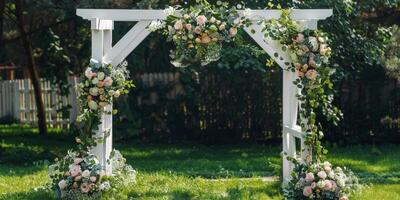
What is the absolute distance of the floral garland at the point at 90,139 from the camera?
23.4 feet

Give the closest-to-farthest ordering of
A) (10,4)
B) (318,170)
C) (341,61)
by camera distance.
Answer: (318,170), (341,61), (10,4)

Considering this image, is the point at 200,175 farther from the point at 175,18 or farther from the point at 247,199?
the point at 175,18

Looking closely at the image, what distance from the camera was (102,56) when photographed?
7.36 meters

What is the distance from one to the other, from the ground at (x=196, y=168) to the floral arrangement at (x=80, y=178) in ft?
0.86

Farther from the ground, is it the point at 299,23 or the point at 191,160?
the point at 299,23

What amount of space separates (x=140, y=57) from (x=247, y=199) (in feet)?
17.3

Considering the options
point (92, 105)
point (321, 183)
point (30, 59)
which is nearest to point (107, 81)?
point (92, 105)

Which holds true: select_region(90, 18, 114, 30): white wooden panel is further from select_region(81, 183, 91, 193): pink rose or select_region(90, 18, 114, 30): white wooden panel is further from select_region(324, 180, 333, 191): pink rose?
select_region(324, 180, 333, 191): pink rose

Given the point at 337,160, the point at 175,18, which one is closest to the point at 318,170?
the point at 175,18

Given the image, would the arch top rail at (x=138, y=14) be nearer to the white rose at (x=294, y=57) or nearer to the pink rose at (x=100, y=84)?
the white rose at (x=294, y=57)

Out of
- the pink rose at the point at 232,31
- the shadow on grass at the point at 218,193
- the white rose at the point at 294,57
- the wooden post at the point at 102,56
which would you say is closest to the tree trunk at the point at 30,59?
the wooden post at the point at 102,56

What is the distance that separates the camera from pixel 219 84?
1327 centimetres

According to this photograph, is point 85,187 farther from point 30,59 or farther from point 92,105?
point 30,59

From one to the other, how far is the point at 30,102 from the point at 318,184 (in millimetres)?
11460
